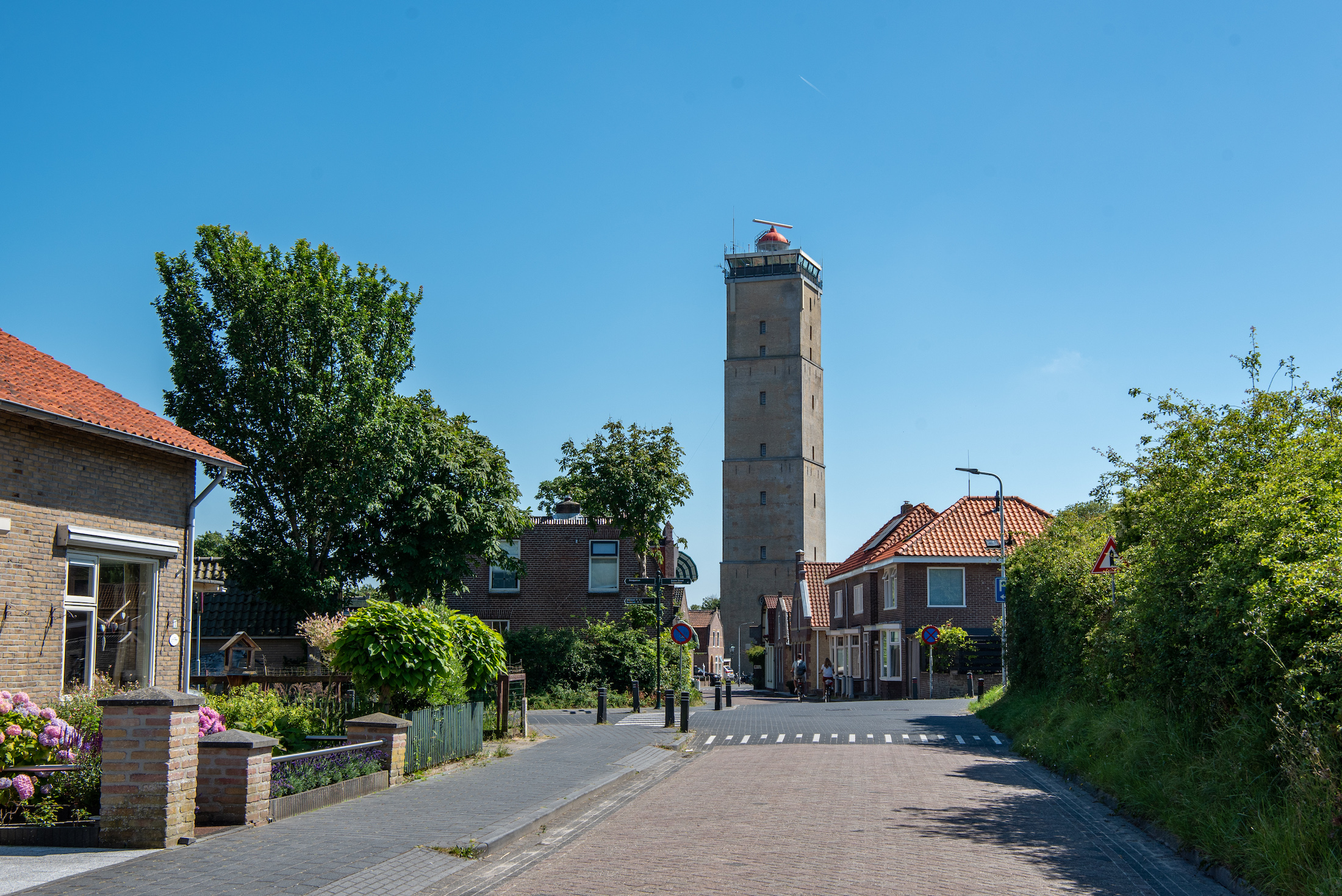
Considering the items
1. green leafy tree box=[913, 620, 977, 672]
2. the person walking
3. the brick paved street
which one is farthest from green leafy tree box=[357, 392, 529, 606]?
the person walking

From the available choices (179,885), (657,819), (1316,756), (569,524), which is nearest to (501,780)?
(657,819)

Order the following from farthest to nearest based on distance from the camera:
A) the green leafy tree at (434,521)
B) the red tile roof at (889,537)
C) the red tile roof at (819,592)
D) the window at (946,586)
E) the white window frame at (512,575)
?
the red tile roof at (819,592), the red tile roof at (889,537), the window at (946,586), the white window frame at (512,575), the green leafy tree at (434,521)

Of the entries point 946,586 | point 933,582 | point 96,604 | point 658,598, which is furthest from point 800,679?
point 96,604

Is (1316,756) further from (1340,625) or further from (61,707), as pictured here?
(61,707)

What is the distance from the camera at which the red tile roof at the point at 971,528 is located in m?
46.4

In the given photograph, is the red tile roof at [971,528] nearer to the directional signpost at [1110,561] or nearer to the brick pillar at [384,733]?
the directional signpost at [1110,561]

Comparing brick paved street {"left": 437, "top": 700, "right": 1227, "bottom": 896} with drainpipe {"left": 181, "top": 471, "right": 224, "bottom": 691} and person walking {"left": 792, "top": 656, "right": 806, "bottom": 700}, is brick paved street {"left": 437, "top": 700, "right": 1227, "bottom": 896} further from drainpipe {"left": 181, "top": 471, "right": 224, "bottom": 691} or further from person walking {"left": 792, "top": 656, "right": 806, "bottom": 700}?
person walking {"left": 792, "top": 656, "right": 806, "bottom": 700}

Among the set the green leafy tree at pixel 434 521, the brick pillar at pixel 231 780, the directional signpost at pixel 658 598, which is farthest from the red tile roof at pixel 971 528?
the brick pillar at pixel 231 780

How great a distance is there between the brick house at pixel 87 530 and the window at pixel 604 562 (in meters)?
22.0

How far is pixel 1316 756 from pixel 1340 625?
111 centimetres

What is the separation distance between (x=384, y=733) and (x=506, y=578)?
25.6 metres

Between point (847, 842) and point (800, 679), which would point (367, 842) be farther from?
point (800, 679)

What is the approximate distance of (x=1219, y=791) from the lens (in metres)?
9.96

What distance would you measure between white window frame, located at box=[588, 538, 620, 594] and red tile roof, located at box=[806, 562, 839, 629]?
89.3ft
